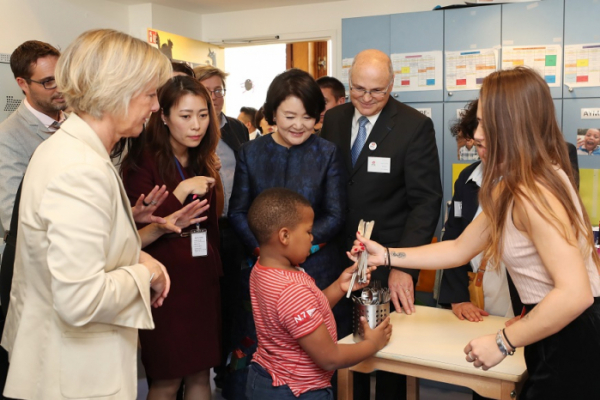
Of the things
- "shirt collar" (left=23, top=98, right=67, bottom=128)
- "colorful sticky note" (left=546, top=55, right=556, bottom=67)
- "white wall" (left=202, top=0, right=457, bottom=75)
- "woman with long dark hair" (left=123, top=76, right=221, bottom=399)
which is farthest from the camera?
"white wall" (left=202, top=0, right=457, bottom=75)

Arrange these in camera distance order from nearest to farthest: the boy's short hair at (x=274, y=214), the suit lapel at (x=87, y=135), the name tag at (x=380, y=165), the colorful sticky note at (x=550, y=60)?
1. the suit lapel at (x=87, y=135)
2. the boy's short hair at (x=274, y=214)
3. the name tag at (x=380, y=165)
4. the colorful sticky note at (x=550, y=60)

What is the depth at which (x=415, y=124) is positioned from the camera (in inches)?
102

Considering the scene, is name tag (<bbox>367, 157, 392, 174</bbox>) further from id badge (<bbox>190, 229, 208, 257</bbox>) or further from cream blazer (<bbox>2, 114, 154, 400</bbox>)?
cream blazer (<bbox>2, 114, 154, 400</bbox>)

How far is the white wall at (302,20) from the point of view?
680cm

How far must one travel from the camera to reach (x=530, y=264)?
154 centimetres

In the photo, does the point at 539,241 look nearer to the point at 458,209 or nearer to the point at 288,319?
the point at 288,319

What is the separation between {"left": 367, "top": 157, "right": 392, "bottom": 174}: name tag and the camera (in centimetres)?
255

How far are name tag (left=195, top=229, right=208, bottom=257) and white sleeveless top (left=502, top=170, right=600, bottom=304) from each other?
115 cm

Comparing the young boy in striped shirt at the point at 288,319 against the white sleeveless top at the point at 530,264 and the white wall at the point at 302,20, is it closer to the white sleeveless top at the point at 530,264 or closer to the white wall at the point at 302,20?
the white sleeveless top at the point at 530,264

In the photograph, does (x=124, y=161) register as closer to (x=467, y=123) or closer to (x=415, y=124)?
(x=415, y=124)

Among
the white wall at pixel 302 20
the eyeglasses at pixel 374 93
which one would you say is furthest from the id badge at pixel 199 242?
the white wall at pixel 302 20

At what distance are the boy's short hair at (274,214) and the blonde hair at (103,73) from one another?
0.54 meters

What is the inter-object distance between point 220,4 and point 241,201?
217 inches

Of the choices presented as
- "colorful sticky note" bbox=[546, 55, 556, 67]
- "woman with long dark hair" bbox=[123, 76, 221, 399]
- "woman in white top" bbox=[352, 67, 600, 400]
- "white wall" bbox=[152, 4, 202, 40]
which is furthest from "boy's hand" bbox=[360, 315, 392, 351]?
"white wall" bbox=[152, 4, 202, 40]
